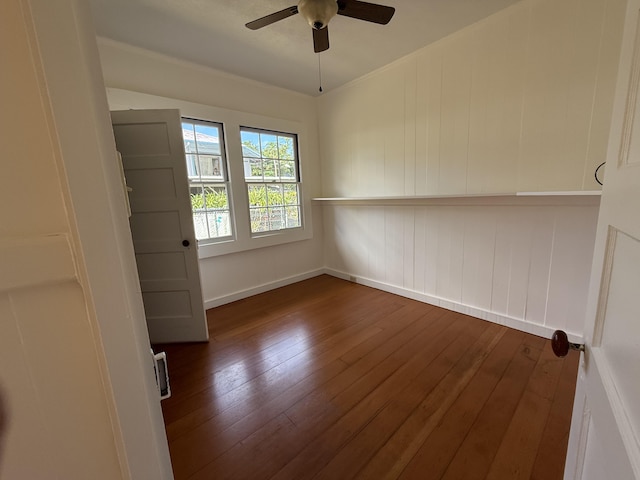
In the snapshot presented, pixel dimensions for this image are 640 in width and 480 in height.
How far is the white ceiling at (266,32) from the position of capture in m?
1.91

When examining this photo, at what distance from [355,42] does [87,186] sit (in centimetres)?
265

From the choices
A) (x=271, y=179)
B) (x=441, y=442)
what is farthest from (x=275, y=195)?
(x=441, y=442)

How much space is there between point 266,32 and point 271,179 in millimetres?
1569

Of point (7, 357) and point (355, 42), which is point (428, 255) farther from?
point (7, 357)

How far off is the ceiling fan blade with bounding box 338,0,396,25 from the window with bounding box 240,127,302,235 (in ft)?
5.88

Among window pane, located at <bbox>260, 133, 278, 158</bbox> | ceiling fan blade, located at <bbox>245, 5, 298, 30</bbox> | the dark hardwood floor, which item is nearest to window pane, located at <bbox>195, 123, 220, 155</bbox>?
window pane, located at <bbox>260, 133, 278, 158</bbox>

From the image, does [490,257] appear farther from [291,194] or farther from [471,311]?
[291,194]

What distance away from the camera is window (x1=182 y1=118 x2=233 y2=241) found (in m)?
2.77

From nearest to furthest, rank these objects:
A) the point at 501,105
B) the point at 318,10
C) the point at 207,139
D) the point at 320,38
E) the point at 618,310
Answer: the point at 618,310
the point at 318,10
the point at 320,38
the point at 501,105
the point at 207,139

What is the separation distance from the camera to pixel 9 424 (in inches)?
19.2

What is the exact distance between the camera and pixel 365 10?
1.64 m

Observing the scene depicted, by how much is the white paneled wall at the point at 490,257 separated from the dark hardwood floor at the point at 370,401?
0.24m

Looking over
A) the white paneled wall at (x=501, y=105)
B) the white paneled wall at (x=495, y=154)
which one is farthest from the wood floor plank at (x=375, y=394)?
the white paneled wall at (x=501, y=105)

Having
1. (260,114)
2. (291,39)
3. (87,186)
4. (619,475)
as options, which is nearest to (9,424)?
(87,186)
